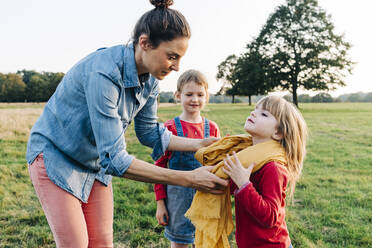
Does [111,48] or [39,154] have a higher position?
[111,48]

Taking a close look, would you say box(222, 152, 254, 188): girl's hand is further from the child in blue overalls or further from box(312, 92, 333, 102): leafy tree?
box(312, 92, 333, 102): leafy tree

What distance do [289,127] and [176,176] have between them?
0.90 m

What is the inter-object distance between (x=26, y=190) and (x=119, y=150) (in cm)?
430

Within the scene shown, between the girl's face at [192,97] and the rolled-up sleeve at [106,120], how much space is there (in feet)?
3.71

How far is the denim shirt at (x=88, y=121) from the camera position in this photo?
6.31ft

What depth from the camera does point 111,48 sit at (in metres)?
2.20

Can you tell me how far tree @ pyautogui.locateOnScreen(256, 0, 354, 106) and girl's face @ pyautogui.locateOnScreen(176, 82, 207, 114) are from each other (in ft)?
104

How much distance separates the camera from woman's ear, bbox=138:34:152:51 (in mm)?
2010

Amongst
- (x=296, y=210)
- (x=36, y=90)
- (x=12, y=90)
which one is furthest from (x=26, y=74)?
(x=296, y=210)

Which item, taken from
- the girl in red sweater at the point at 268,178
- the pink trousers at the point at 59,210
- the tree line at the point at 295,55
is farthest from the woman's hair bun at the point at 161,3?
the tree line at the point at 295,55

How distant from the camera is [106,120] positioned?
6.30ft

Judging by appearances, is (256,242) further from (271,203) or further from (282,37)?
(282,37)

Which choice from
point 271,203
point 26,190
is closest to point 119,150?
point 271,203

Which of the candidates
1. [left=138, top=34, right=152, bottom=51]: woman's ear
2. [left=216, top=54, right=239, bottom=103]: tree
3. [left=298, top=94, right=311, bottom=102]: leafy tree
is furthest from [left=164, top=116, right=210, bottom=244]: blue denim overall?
[left=216, top=54, right=239, bottom=103]: tree
